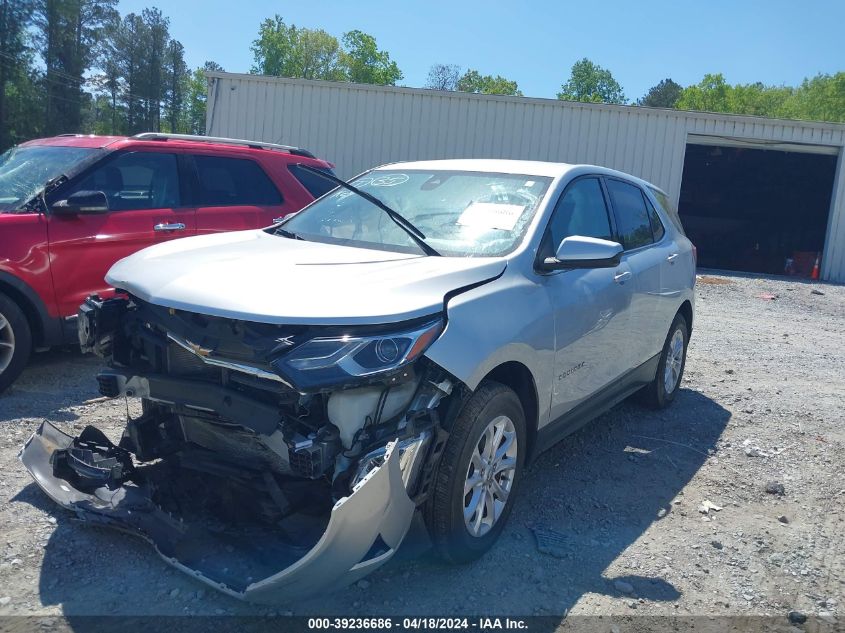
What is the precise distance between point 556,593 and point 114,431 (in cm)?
304

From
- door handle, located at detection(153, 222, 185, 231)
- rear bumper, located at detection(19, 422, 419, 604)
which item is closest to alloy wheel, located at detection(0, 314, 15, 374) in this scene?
door handle, located at detection(153, 222, 185, 231)

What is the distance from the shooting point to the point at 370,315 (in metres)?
3.04

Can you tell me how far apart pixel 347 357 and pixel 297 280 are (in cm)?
55

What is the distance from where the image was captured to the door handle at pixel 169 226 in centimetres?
655

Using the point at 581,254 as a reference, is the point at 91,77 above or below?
above

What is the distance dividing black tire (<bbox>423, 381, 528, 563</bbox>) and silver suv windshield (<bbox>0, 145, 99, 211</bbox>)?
421 centimetres

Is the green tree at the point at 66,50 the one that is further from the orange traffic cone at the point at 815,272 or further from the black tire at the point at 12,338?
the black tire at the point at 12,338

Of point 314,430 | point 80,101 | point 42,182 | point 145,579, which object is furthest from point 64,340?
point 80,101

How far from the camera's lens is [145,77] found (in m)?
69.3

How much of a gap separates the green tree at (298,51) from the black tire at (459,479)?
7977cm

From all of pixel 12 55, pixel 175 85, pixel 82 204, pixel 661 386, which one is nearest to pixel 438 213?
pixel 661 386

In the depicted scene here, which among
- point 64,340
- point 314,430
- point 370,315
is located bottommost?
point 64,340

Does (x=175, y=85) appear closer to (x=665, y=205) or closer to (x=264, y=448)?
(x=665, y=205)

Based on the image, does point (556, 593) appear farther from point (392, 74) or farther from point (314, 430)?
point (392, 74)
